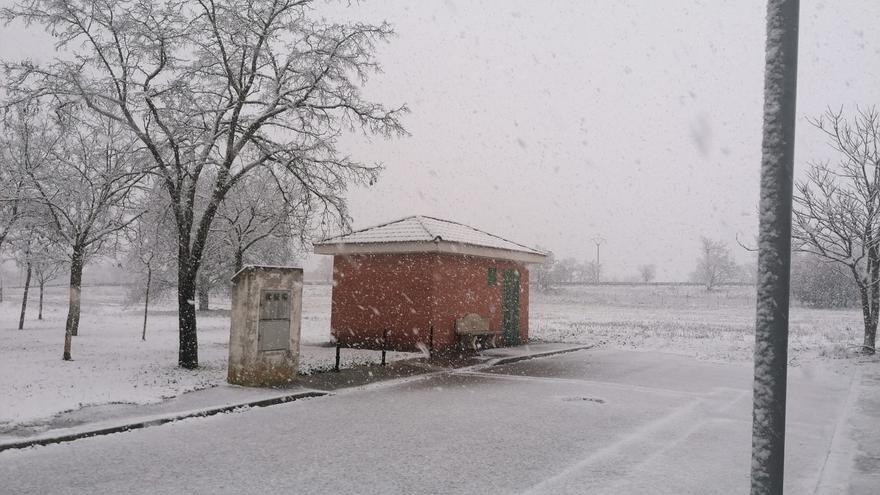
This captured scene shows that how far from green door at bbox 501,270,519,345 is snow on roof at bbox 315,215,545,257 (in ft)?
3.51

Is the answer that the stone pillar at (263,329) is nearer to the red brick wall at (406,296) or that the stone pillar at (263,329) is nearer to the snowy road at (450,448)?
the snowy road at (450,448)

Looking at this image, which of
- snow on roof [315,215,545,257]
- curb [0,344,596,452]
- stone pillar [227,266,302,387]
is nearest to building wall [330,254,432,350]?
snow on roof [315,215,545,257]

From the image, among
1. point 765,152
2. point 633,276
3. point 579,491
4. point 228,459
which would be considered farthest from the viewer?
point 633,276

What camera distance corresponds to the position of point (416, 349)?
18.1 m

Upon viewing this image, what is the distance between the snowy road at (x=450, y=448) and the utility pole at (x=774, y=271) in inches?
112

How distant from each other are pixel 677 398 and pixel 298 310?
24.7 ft

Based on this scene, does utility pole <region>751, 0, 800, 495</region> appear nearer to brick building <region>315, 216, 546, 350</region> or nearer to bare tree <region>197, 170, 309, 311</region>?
brick building <region>315, 216, 546, 350</region>

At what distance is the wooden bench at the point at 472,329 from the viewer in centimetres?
1864

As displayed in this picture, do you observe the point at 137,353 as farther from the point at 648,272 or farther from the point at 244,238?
the point at 648,272

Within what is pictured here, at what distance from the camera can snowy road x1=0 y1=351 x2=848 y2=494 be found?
20.1ft

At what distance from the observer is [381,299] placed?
61.7 ft

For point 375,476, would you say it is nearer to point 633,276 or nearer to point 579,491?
point 579,491

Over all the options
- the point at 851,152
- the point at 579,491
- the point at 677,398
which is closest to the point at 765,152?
the point at 579,491

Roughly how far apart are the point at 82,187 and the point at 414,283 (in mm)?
9763
